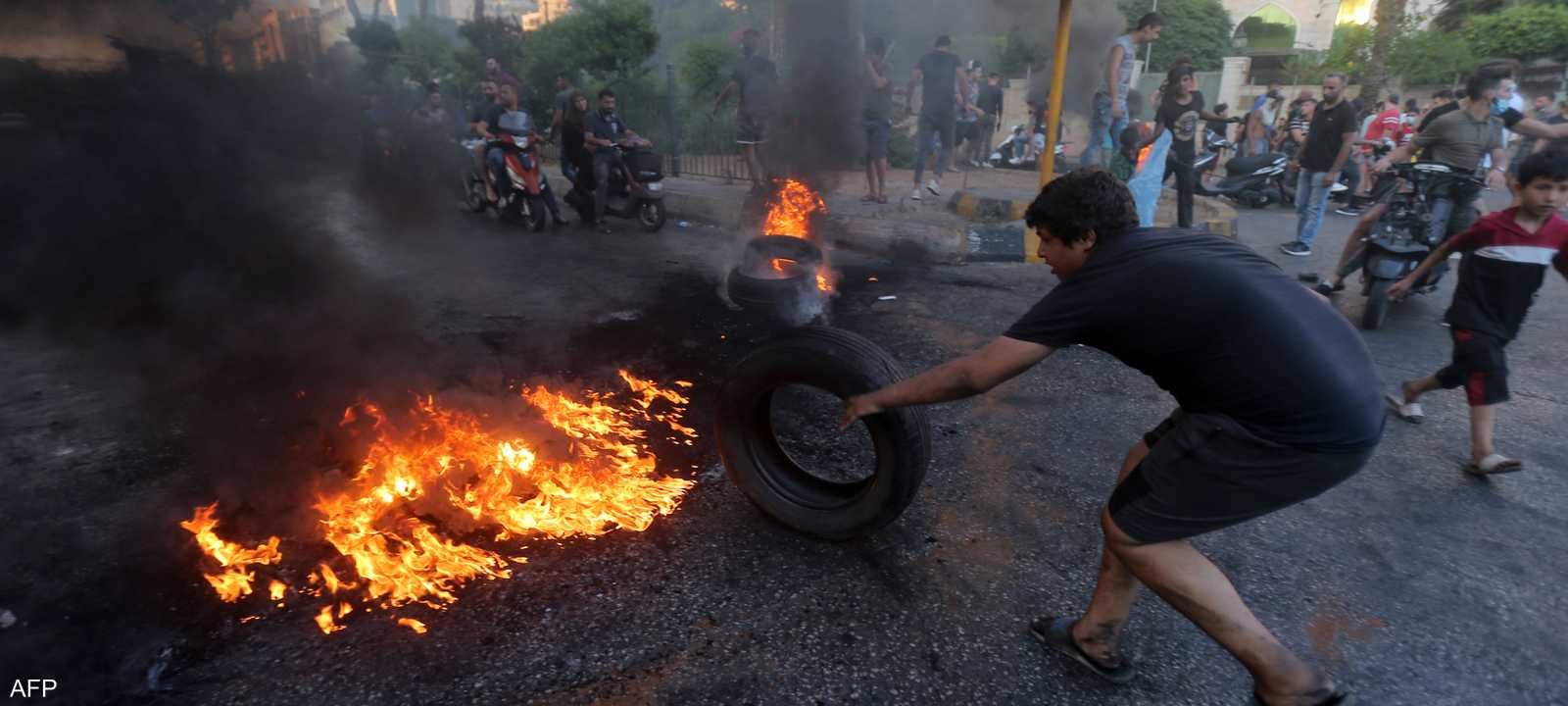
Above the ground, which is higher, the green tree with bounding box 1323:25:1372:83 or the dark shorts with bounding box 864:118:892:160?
the green tree with bounding box 1323:25:1372:83

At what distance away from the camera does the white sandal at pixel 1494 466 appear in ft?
12.2

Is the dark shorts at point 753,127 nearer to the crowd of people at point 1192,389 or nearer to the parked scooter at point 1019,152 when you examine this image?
the parked scooter at point 1019,152

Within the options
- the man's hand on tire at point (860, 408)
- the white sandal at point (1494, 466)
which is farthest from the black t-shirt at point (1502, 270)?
the man's hand on tire at point (860, 408)

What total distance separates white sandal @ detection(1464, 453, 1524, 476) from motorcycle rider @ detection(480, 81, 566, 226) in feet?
31.6

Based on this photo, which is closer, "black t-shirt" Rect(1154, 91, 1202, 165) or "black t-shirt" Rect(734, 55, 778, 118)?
"black t-shirt" Rect(1154, 91, 1202, 165)

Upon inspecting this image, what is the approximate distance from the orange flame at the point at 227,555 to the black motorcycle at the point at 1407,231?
25.0 feet

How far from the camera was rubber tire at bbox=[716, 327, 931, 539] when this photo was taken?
287 cm

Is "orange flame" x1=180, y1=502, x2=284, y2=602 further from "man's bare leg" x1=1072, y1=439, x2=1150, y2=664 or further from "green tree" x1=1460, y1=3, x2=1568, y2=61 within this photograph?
"green tree" x1=1460, y1=3, x2=1568, y2=61

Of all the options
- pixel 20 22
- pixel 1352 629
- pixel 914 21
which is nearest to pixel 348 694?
pixel 1352 629

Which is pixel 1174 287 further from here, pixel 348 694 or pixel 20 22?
pixel 20 22

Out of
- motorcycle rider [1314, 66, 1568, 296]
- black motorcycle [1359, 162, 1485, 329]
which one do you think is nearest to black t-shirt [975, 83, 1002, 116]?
motorcycle rider [1314, 66, 1568, 296]

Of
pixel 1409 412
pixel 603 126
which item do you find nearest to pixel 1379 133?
pixel 1409 412

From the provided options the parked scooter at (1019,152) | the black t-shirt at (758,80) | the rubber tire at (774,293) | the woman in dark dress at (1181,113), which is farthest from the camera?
the parked scooter at (1019,152)

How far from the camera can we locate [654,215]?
10.1 meters
